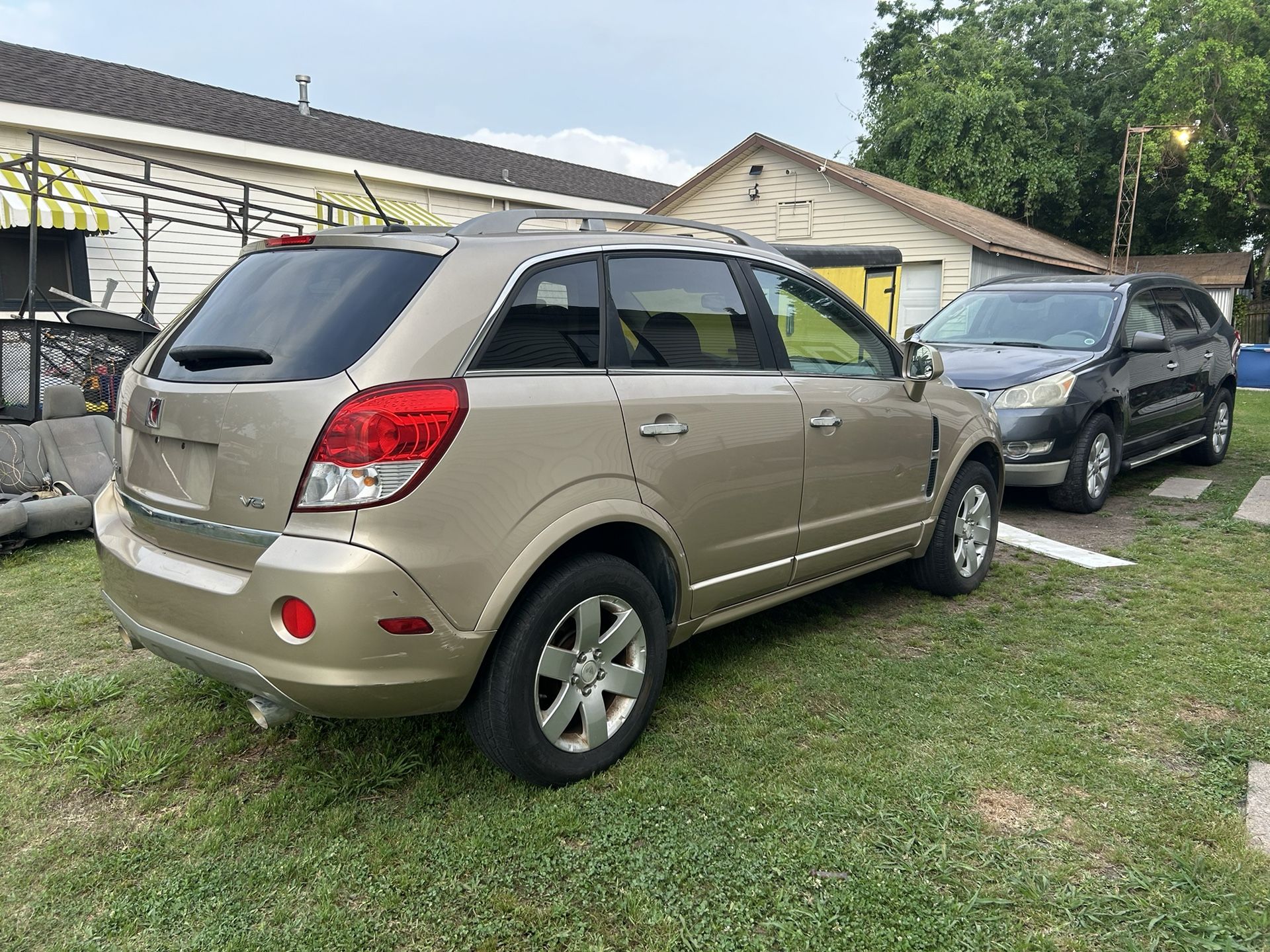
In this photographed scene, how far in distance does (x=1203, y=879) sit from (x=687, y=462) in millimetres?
1916

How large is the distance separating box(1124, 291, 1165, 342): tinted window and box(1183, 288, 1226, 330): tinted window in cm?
95

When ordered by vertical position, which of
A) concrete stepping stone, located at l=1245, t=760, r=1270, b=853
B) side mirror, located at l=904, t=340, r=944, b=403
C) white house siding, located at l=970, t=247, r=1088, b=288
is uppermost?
white house siding, located at l=970, t=247, r=1088, b=288

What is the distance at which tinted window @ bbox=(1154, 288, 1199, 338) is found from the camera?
8.01 metres

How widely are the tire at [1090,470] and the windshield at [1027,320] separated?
2.28 feet

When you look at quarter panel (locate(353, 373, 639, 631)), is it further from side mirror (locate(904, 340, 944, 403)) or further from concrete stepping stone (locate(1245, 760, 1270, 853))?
concrete stepping stone (locate(1245, 760, 1270, 853))

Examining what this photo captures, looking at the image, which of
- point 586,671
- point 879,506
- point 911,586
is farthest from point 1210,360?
point 586,671

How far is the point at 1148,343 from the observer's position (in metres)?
7.11

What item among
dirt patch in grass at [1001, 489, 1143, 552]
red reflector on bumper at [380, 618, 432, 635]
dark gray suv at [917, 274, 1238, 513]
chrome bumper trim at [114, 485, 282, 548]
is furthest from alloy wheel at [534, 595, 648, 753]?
dark gray suv at [917, 274, 1238, 513]

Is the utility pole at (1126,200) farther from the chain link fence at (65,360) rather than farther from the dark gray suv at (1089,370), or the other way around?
the chain link fence at (65,360)

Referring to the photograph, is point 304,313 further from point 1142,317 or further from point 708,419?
point 1142,317

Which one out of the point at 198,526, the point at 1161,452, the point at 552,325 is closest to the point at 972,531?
the point at 552,325

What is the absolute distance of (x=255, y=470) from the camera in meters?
2.49

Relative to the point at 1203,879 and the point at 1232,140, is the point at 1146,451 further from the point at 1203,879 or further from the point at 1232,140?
the point at 1232,140

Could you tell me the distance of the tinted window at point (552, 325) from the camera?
2730 mm
